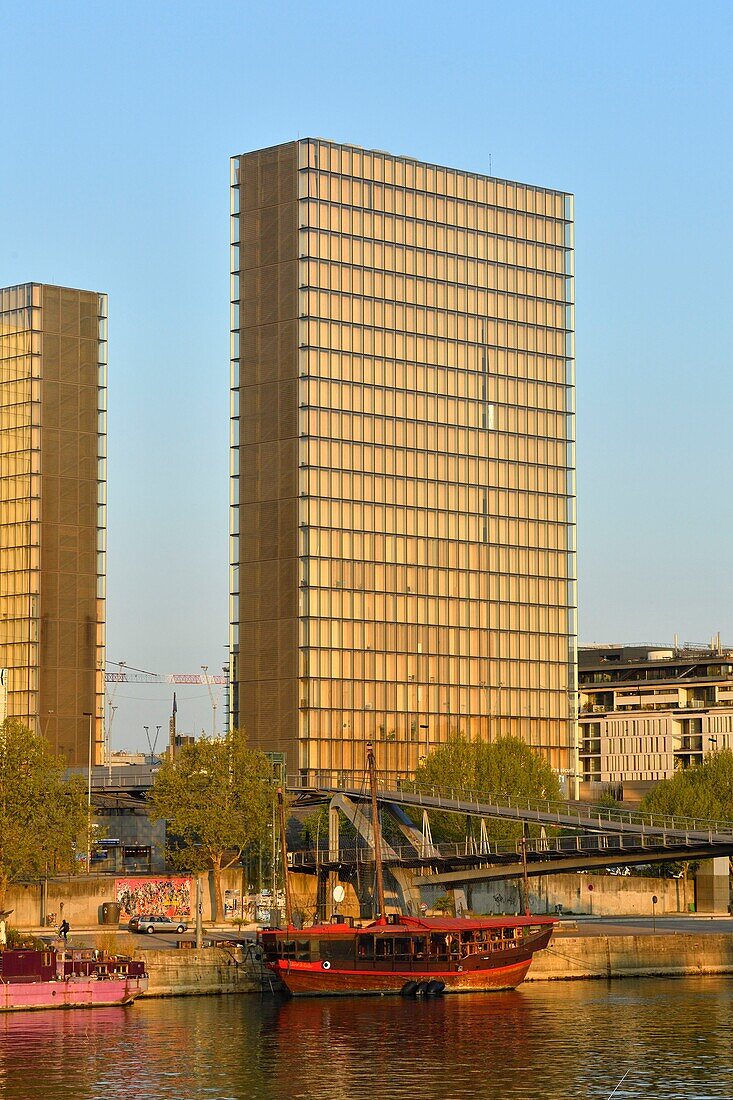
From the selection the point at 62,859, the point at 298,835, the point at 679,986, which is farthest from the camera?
the point at 298,835

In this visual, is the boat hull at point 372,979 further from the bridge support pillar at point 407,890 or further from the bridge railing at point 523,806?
the bridge support pillar at point 407,890

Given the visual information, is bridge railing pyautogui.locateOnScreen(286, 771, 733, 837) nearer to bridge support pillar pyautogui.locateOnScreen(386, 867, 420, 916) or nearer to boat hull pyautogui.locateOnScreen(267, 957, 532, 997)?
bridge support pillar pyautogui.locateOnScreen(386, 867, 420, 916)

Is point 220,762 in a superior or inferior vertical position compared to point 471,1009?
superior

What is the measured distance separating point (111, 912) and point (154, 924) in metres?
6.33

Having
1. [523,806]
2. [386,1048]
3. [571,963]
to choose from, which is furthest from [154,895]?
[386,1048]

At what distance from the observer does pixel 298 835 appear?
200 meters

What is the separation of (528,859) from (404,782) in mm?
32322

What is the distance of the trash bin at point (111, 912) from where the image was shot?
511ft

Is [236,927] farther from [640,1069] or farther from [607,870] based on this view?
[640,1069]

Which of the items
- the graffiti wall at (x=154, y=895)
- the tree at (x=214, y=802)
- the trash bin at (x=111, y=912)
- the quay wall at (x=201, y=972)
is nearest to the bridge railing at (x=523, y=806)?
the tree at (x=214, y=802)

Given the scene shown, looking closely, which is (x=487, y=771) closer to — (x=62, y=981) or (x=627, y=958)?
(x=627, y=958)

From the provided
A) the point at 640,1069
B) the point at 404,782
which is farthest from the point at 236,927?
the point at 640,1069

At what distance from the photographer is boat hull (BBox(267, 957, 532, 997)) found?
127m

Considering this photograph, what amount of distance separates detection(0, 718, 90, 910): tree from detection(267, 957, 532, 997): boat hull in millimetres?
27971
